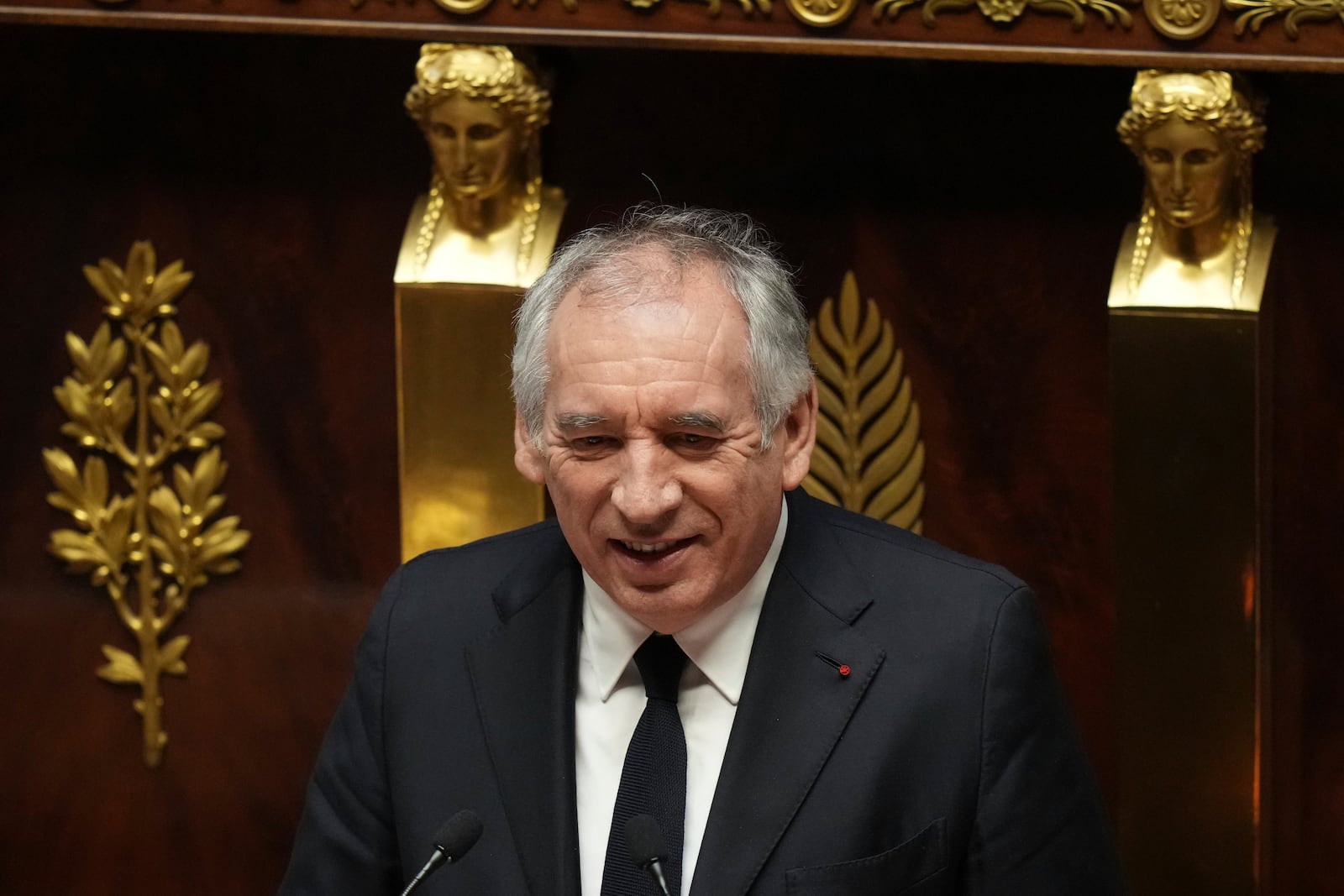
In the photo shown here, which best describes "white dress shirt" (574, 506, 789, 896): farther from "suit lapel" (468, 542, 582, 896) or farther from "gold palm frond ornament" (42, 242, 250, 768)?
"gold palm frond ornament" (42, 242, 250, 768)

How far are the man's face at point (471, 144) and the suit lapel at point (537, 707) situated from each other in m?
0.62

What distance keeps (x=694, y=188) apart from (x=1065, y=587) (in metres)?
0.76

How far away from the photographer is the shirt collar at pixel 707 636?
1.99m

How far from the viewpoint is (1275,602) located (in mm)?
2570

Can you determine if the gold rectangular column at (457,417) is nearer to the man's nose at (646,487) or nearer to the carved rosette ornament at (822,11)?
the carved rosette ornament at (822,11)

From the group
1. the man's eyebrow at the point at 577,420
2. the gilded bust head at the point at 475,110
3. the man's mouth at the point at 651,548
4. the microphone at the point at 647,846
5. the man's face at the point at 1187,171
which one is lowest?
the microphone at the point at 647,846

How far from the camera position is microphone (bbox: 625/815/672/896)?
168 cm

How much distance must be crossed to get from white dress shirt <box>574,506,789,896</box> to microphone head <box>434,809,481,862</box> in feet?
0.86

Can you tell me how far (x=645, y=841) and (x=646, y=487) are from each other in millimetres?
344

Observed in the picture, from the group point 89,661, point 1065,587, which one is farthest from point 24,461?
point 1065,587

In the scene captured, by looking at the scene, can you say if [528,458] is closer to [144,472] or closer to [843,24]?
[843,24]

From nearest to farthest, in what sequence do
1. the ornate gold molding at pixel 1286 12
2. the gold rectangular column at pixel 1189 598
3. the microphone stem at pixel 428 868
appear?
the microphone stem at pixel 428 868 → the ornate gold molding at pixel 1286 12 → the gold rectangular column at pixel 1189 598

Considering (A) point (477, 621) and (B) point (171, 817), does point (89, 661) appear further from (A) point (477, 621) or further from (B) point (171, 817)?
(A) point (477, 621)

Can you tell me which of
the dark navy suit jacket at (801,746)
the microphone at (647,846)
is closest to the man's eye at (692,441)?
the dark navy suit jacket at (801,746)
